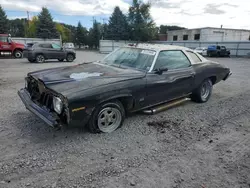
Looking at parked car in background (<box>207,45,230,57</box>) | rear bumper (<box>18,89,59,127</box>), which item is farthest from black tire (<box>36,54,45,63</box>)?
parked car in background (<box>207,45,230,57</box>)

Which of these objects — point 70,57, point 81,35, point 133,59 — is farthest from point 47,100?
point 81,35

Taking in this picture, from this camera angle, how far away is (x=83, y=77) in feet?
11.6

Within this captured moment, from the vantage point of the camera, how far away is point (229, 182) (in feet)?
7.97

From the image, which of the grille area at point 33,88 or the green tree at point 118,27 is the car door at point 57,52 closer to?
the grille area at point 33,88

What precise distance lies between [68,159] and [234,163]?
2321 mm

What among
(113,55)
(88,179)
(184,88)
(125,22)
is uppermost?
(125,22)

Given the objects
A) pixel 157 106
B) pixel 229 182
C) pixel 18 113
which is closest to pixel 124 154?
pixel 229 182

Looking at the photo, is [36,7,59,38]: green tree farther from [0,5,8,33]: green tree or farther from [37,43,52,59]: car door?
[37,43,52,59]: car door

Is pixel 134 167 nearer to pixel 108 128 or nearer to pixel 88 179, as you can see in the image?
pixel 88 179

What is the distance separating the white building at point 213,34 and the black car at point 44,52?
97.0 ft

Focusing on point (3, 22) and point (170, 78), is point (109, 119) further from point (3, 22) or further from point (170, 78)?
point (3, 22)

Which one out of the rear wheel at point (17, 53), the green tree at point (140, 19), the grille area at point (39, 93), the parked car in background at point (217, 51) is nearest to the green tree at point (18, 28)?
the green tree at point (140, 19)

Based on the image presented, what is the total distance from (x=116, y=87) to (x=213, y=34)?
127 feet

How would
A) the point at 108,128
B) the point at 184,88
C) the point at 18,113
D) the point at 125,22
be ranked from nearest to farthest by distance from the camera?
the point at 108,128, the point at 18,113, the point at 184,88, the point at 125,22
